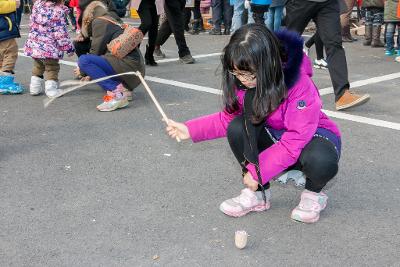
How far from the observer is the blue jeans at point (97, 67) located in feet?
17.2

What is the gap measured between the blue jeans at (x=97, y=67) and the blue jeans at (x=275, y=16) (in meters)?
4.22

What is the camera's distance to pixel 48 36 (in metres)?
5.75

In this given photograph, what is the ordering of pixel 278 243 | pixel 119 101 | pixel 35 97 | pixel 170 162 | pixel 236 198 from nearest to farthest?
pixel 278 243 → pixel 236 198 → pixel 170 162 → pixel 119 101 → pixel 35 97

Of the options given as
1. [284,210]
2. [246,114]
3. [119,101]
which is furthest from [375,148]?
[119,101]

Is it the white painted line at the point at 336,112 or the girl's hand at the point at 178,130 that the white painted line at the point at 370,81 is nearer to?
the white painted line at the point at 336,112

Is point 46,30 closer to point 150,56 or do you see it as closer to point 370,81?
point 150,56

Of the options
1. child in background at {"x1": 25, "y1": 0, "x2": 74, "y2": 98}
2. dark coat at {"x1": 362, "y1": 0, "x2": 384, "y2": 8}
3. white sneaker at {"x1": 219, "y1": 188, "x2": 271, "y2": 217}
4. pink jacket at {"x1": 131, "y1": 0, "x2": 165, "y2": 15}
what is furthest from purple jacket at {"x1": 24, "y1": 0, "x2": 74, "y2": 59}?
dark coat at {"x1": 362, "y1": 0, "x2": 384, "y2": 8}

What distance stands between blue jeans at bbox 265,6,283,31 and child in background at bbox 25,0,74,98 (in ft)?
A: 13.2

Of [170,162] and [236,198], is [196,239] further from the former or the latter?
[170,162]

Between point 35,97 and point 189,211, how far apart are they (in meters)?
3.25

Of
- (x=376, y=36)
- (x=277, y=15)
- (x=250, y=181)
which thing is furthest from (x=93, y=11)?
(x=376, y=36)

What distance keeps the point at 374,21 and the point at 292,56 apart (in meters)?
6.74

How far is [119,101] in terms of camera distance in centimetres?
530

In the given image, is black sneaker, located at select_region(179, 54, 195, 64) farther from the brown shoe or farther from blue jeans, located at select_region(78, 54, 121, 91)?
the brown shoe
